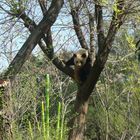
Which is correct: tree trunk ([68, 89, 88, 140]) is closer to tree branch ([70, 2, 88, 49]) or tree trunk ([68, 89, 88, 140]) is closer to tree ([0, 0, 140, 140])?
tree ([0, 0, 140, 140])

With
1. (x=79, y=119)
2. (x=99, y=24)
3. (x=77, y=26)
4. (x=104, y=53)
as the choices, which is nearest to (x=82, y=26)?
(x=77, y=26)

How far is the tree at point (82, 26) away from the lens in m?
7.14

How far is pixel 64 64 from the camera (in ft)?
28.9

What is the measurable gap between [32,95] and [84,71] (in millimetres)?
4383

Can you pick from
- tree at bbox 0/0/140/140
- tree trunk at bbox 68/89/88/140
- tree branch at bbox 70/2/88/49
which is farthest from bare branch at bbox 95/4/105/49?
tree trunk at bbox 68/89/88/140

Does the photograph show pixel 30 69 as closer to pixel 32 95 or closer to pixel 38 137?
pixel 32 95

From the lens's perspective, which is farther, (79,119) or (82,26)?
(82,26)

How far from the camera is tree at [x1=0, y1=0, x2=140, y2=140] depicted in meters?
7.14

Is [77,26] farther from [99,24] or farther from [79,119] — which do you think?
[79,119]

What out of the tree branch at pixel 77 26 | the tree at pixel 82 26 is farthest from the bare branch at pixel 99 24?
the tree branch at pixel 77 26

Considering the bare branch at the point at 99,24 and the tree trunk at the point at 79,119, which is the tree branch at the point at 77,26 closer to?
the bare branch at the point at 99,24

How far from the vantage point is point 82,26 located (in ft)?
29.7

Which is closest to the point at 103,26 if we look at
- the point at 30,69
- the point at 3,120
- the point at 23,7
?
the point at 23,7

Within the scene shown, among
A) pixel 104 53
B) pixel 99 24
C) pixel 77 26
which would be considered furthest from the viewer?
pixel 77 26
